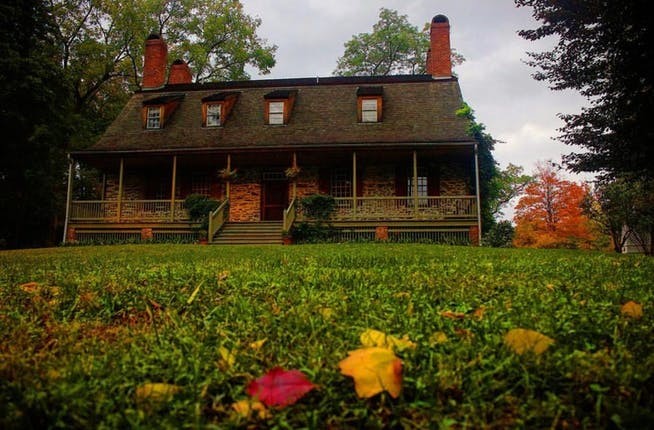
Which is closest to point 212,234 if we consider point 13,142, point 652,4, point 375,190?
point 375,190

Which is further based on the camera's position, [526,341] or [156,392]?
[526,341]

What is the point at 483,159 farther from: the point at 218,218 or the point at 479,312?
the point at 479,312

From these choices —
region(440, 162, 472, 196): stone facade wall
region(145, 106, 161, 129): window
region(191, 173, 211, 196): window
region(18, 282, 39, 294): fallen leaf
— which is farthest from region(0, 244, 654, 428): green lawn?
region(145, 106, 161, 129): window

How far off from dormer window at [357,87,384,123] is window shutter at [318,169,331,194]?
268 centimetres

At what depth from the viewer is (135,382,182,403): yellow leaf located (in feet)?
4.71

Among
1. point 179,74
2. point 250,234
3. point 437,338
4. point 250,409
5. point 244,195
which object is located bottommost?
point 250,409

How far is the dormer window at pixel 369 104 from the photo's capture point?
19.4 m

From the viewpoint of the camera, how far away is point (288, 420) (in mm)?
1342

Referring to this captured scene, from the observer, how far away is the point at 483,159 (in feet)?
58.7

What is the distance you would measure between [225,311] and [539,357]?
5.34 ft

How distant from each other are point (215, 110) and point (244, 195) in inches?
163

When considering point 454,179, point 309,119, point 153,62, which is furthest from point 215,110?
point 454,179

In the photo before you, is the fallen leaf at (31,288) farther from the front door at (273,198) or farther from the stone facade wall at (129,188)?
the stone facade wall at (129,188)

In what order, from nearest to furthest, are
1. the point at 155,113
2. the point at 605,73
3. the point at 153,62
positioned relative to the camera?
the point at 605,73 → the point at 155,113 → the point at 153,62
